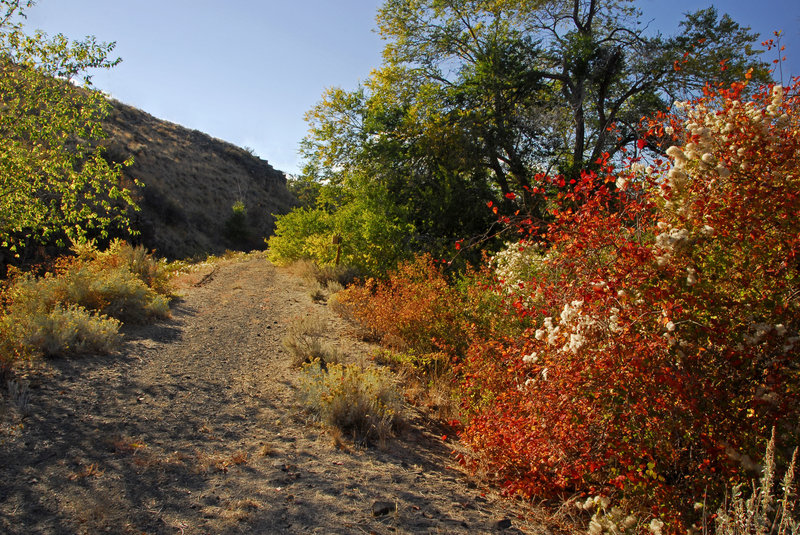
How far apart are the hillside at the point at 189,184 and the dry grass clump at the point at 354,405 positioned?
20.4 meters

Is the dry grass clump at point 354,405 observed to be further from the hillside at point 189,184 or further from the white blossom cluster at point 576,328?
the hillside at point 189,184

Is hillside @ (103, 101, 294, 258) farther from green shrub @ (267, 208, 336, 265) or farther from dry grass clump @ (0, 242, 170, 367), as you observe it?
dry grass clump @ (0, 242, 170, 367)

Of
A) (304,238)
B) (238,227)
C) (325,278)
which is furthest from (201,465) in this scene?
(238,227)

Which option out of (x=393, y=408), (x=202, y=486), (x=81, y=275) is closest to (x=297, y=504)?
(x=202, y=486)

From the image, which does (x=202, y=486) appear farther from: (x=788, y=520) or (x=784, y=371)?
(x=784, y=371)

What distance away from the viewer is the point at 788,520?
2156 mm

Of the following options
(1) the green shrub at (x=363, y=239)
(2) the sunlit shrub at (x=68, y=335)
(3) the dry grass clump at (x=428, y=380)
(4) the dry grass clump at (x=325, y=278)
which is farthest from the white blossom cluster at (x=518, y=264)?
(2) the sunlit shrub at (x=68, y=335)

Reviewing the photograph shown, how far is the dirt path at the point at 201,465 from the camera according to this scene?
9.71 feet

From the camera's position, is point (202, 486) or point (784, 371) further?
point (202, 486)

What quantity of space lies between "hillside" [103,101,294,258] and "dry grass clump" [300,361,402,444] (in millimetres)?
20366

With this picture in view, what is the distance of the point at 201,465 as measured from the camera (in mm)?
3660

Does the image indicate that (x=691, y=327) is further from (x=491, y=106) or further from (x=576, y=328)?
(x=491, y=106)

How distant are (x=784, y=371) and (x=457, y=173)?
11.4m

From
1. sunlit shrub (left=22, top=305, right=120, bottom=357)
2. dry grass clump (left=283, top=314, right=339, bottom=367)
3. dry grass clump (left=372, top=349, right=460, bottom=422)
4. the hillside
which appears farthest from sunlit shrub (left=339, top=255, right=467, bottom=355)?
the hillside
